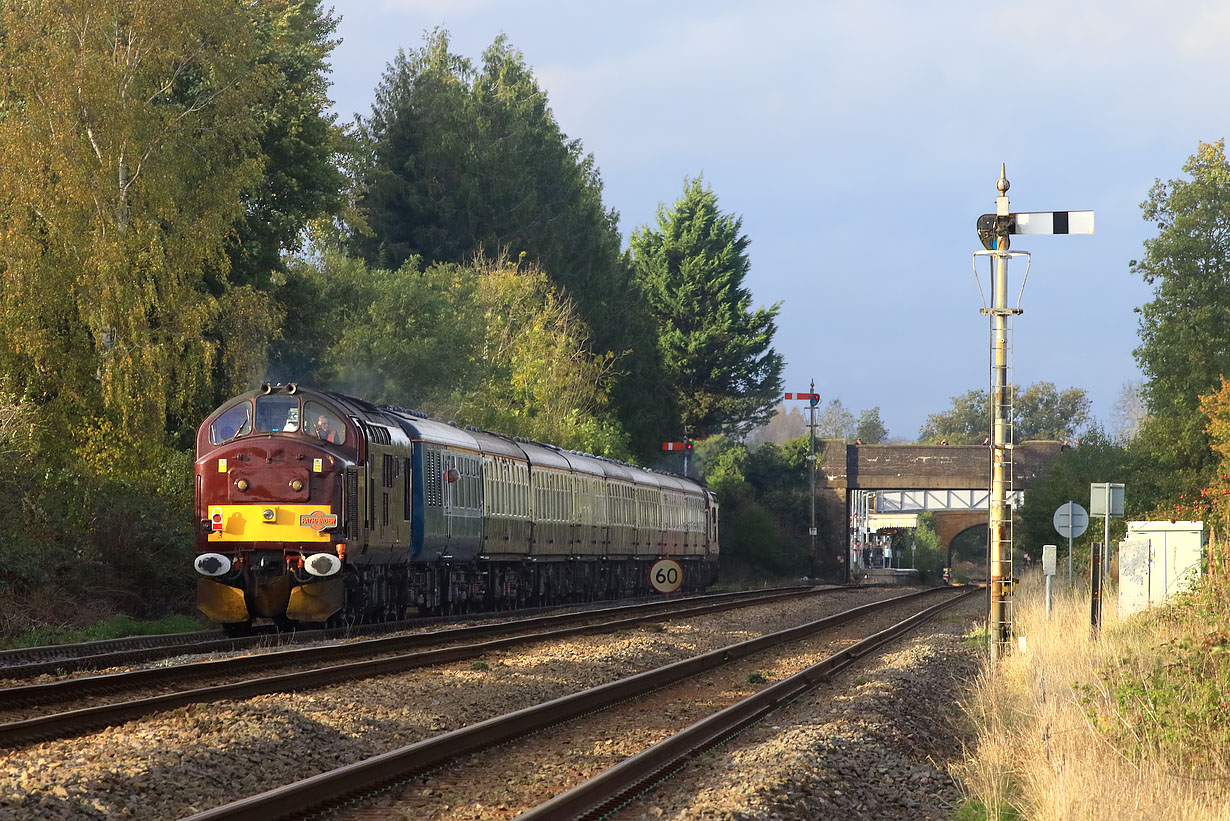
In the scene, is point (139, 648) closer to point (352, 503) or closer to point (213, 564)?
point (213, 564)

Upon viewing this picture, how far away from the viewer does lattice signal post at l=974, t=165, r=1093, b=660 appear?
20.5 m

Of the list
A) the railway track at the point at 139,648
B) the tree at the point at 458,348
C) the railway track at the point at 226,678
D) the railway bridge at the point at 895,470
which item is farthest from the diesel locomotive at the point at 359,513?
the railway bridge at the point at 895,470

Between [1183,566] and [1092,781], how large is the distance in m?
17.6

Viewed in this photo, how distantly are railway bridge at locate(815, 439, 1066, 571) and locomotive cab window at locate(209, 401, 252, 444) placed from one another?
59.3 metres

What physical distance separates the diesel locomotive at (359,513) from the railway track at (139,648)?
375 millimetres

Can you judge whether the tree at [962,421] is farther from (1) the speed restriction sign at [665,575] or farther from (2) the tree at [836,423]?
(1) the speed restriction sign at [665,575]

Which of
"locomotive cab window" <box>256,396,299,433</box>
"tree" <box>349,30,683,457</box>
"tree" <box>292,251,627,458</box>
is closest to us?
"locomotive cab window" <box>256,396,299,433</box>

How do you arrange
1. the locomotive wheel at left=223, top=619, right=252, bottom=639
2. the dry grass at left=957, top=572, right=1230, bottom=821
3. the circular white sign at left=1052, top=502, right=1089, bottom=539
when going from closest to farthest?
the dry grass at left=957, top=572, right=1230, bottom=821
the locomotive wheel at left=223, top=619, right=252, bottom=639
the circular white sign at left=1052, top=502, right=1089, bottom=539

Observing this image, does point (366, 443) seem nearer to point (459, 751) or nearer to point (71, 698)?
point (71, 698)

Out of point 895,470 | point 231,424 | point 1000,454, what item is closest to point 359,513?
point 231,424

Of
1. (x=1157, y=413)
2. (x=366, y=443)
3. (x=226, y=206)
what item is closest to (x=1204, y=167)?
(x=1157, y=413)

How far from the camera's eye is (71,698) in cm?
1327

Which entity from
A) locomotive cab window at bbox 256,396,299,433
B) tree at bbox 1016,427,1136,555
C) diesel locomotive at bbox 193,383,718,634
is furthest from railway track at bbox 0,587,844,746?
tree at bbox 1016,427,1136,555

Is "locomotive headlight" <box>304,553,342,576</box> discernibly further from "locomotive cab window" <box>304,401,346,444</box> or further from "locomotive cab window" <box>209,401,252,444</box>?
"locomotive cab window" <box>209,401,252,444</box>
